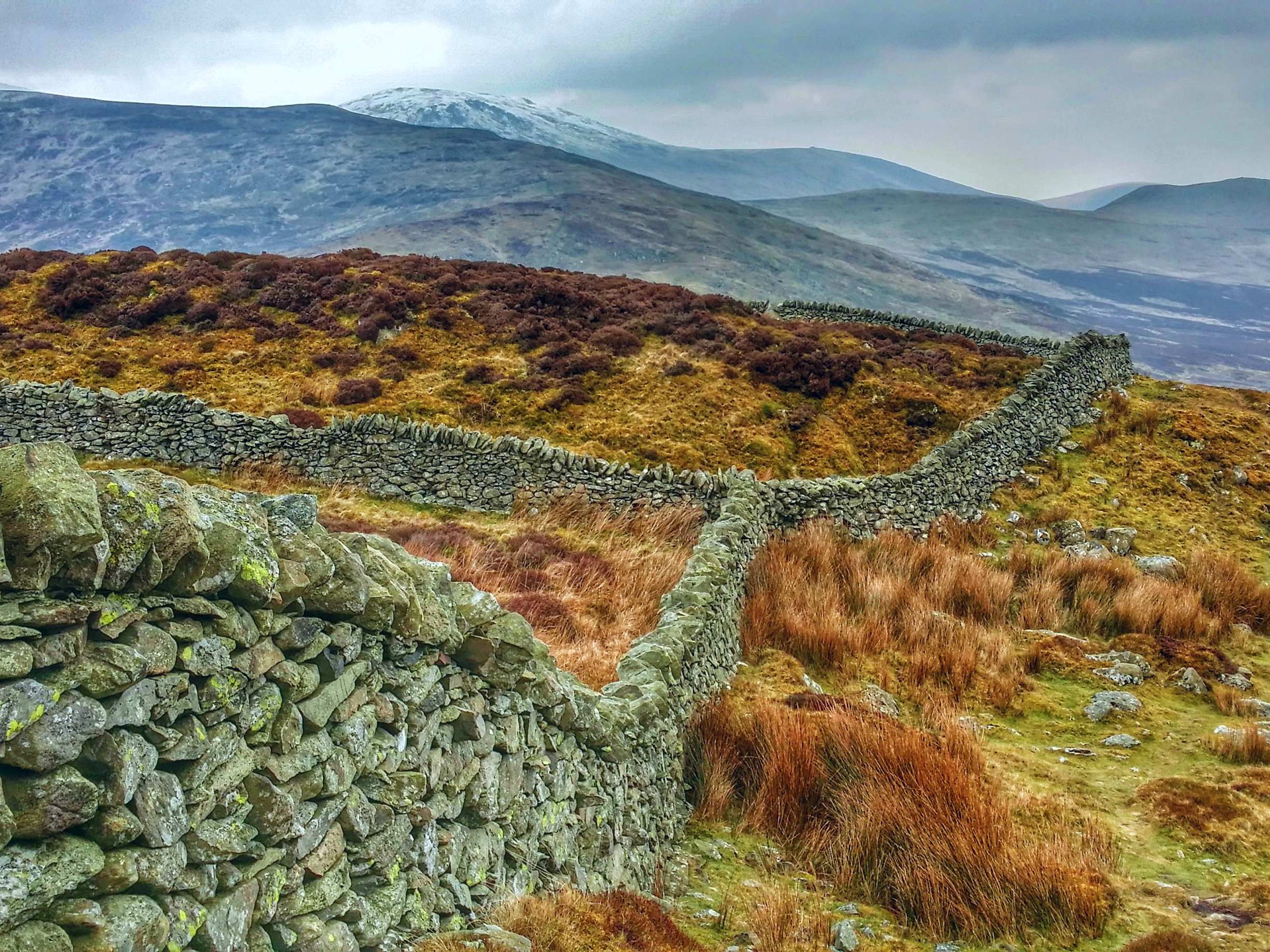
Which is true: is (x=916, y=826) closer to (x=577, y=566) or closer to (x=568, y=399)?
(x=577, y=566)

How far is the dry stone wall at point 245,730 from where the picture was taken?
228cm

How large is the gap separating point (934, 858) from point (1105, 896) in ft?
4.24

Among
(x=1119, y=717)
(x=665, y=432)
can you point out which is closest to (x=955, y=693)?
(x=1119, y=717)

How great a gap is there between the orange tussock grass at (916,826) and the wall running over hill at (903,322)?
25.6m

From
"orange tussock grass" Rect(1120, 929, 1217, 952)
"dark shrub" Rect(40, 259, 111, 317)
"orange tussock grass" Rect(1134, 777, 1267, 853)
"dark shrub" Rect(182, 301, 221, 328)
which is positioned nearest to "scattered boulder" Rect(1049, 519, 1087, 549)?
"orange tussock grass" Rect(1134, 777, 1267, 853)

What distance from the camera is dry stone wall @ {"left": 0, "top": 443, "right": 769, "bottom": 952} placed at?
2283 mm

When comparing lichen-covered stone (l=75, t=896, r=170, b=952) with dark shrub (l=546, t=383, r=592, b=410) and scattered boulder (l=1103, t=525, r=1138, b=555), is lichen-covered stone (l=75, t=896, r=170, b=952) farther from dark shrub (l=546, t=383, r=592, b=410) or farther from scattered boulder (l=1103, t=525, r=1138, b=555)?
scattered boulder (l=1103, t=525, r=1138, b=555)

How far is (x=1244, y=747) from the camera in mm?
8742

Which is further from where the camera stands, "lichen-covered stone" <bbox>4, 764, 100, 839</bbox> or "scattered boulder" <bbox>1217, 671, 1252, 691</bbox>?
"scattered boulder" <bbox>1217, 671, 1252, 691</bbox>

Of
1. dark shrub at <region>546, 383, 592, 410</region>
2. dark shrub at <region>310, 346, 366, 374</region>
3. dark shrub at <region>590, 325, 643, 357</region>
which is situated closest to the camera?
dark shrub at <region>546, 383, 592, 410</region>

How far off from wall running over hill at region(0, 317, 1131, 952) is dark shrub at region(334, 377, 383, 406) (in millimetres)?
15326

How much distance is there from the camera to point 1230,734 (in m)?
9.15

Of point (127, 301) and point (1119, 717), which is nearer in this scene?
point (1119, 717)

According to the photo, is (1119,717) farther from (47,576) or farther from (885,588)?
(47,576)
